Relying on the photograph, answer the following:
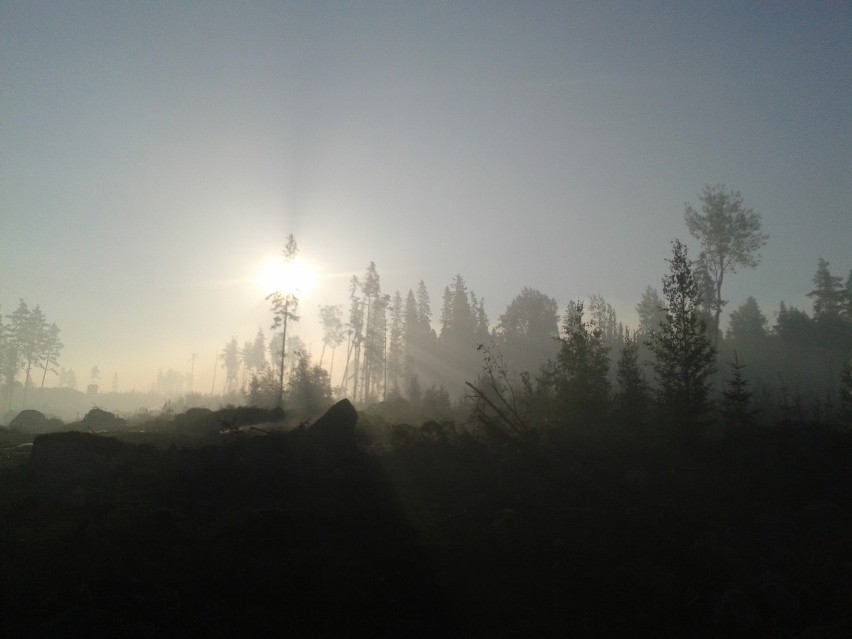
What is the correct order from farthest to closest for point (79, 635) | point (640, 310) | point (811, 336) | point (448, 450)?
point (640, 310)
point (811, 336)
point (448, 450)
point (79, 635)

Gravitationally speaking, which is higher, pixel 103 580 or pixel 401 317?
pixel 401 317

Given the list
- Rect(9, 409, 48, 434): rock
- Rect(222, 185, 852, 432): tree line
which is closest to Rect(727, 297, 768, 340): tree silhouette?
Rect(222, 185, 852, 432): tree line

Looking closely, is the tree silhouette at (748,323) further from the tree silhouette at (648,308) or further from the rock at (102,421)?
the rock at (102,421)

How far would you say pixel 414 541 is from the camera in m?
12.2

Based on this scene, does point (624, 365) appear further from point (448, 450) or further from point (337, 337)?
point (337, 337)

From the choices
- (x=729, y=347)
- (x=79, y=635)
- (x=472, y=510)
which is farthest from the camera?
(x=729, y=347)

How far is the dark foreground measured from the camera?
9500 millimetres

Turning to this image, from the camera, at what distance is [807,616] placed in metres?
10.6

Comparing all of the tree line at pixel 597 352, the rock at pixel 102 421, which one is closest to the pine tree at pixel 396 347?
the tree line at pixel 597 352

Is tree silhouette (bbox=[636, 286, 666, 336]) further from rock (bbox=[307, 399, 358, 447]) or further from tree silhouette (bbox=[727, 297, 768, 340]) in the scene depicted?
rock (bbox=[307, 399, 358, 447])

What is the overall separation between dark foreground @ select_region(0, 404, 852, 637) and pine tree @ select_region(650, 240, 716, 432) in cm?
326

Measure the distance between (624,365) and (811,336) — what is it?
176 ft

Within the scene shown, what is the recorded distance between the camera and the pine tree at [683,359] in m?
21.9

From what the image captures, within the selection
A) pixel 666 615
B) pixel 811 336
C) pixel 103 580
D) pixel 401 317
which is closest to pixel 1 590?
pixel 103 580
